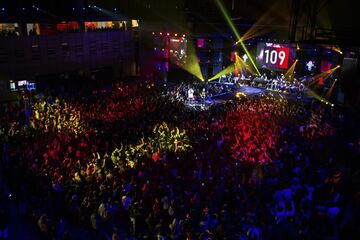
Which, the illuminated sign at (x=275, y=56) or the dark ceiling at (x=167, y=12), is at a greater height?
the dark ceiling at (x=167, y=12)

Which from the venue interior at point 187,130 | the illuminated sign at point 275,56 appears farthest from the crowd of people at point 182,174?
the illuminated sign at point 275,56

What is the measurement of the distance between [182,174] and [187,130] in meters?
3.13

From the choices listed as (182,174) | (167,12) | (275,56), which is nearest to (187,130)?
(182,174)

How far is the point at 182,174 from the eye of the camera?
900cm

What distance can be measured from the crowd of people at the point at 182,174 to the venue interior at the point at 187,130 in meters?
0.04

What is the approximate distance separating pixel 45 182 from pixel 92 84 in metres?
14.0

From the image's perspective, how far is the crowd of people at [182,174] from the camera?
700cm

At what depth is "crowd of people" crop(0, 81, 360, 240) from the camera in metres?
7.00

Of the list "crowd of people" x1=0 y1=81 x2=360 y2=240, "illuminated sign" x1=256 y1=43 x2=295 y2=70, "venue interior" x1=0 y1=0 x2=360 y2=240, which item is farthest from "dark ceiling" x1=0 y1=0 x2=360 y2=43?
"crowd of people" x1=0 y1=81 x2=360 y2=240

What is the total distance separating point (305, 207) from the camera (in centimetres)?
729

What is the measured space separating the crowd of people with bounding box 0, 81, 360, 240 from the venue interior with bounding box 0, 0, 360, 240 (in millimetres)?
37

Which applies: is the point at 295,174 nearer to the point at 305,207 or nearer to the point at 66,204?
the point at 305,207

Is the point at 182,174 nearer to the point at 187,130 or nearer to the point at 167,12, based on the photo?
the point at 187,130

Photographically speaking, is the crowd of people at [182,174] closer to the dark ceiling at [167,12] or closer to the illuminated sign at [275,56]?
the illuminated sign at [275,56]
